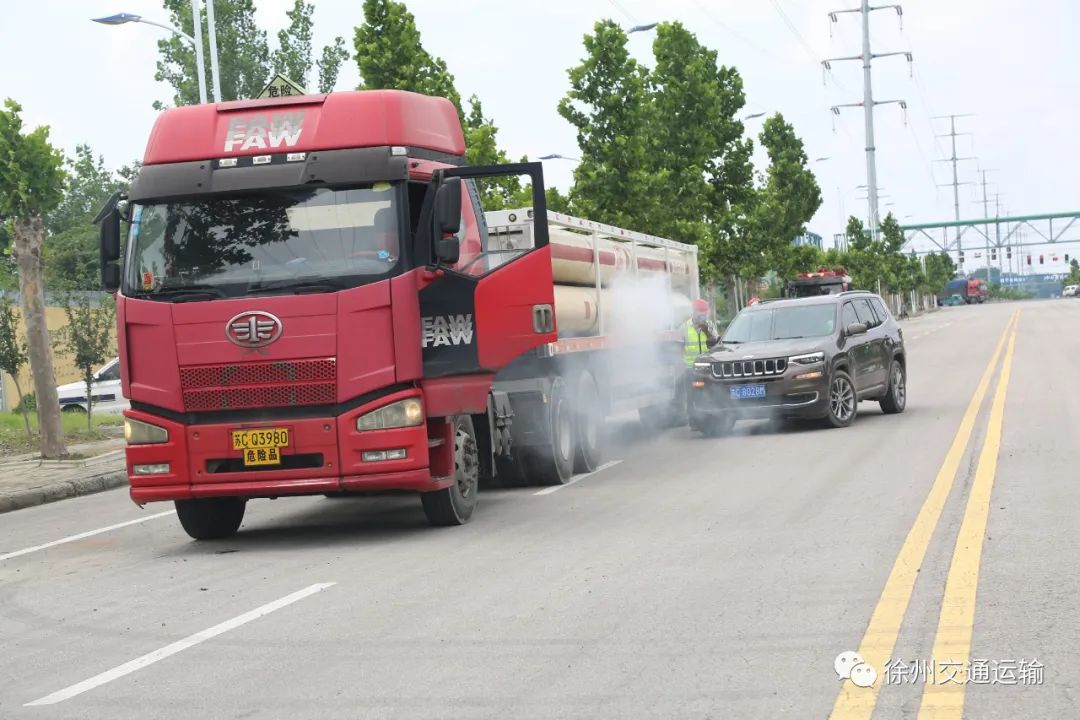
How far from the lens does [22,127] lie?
1931 centimetres

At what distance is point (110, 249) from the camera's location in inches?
420

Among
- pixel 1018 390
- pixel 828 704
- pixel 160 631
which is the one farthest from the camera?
pixel 1018 390

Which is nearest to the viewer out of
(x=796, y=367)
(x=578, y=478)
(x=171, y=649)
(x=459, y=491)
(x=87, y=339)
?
(x=171, y=649)

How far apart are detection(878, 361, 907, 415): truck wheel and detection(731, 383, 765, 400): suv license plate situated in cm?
270

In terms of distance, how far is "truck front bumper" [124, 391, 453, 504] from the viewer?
401 inches

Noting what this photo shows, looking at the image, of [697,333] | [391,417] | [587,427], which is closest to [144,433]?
[391,417]

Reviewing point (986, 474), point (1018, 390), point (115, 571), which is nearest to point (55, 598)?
point (115, 571)

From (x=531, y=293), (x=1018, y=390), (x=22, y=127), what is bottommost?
(x=1018, y=390)

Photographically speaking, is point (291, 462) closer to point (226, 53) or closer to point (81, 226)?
point (226, 53)

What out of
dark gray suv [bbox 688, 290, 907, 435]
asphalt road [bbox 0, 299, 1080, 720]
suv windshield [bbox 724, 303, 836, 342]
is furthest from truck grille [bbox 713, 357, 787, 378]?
asphalt road [bbox 0, 299, 1080, 720]

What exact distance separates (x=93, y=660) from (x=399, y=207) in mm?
4465

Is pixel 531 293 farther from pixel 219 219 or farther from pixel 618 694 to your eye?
pixel 618 694

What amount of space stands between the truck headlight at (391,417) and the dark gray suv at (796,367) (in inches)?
319

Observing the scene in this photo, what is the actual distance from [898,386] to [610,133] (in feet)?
62.3
